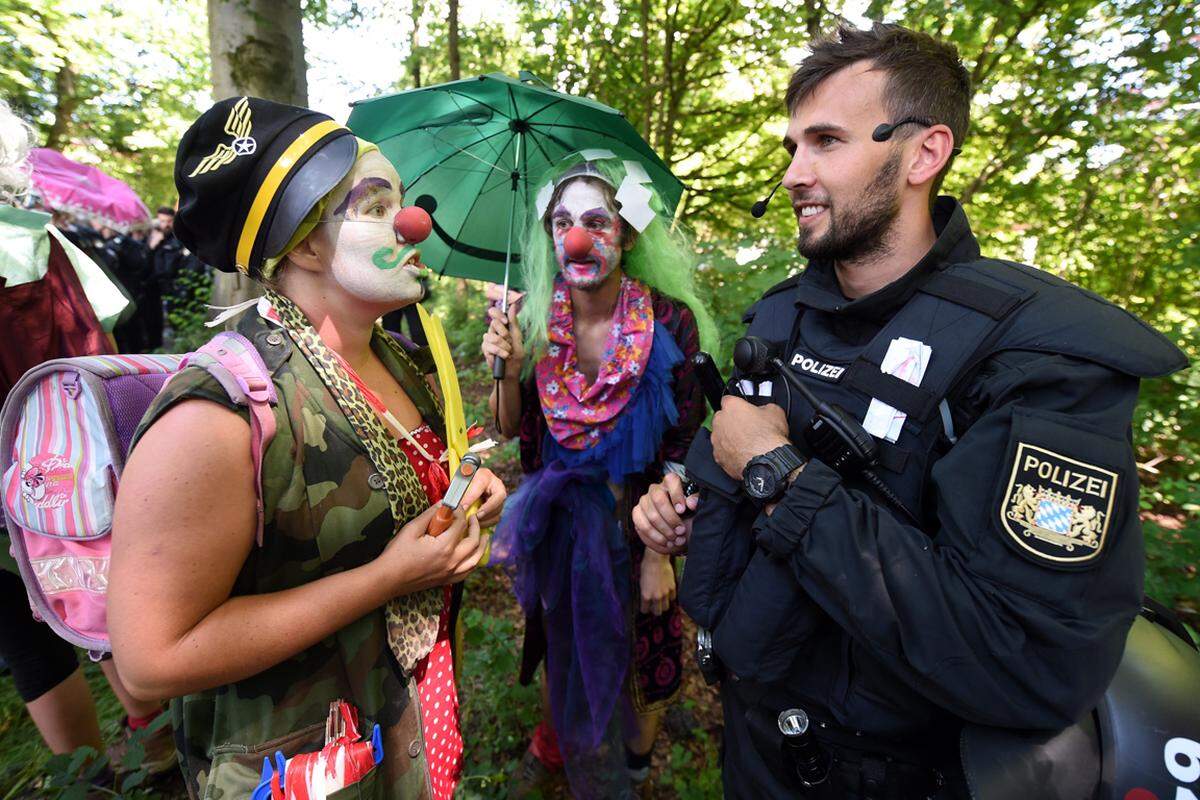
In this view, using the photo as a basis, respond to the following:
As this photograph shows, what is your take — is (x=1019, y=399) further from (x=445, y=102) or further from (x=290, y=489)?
(x=445, y=102)

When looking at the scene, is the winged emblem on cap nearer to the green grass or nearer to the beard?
the beard

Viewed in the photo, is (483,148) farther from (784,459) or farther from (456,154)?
(784,459)

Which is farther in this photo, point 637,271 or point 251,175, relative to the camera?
point 637,271

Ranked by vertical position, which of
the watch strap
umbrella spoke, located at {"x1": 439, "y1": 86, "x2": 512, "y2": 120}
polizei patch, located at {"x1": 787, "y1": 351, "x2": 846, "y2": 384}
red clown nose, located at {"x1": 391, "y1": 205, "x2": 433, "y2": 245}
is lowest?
the watch strap

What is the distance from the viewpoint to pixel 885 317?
138cm

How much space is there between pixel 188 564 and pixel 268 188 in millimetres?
796

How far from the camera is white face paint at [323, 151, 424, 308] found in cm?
136

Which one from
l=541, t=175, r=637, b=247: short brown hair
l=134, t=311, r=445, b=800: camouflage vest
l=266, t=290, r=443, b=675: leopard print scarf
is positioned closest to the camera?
l=134, t=311, r=445, b=800: camouflage vest

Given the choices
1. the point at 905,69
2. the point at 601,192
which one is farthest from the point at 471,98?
the point at 905,69

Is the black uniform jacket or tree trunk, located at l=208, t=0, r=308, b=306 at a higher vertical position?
tree trunk, located at l=208, t=0, r=308, b=306

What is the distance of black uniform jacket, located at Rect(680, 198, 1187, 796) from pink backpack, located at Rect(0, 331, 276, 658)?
163 centimetres

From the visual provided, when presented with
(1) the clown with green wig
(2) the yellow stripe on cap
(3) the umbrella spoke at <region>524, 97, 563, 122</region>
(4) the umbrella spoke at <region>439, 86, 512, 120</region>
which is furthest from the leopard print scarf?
(3) the umbrella spoke at <region>524, 97, 563, 122</region>

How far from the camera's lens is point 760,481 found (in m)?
1.24

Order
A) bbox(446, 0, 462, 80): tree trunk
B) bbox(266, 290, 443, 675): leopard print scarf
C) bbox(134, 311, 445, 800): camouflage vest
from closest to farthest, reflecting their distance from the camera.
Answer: bbox(134, 311, 445, 800): camouflage vest
bbox(266, 290, 443, 675): leopard print scarf
bbox(446, 0, 462, 80): tree trunk
